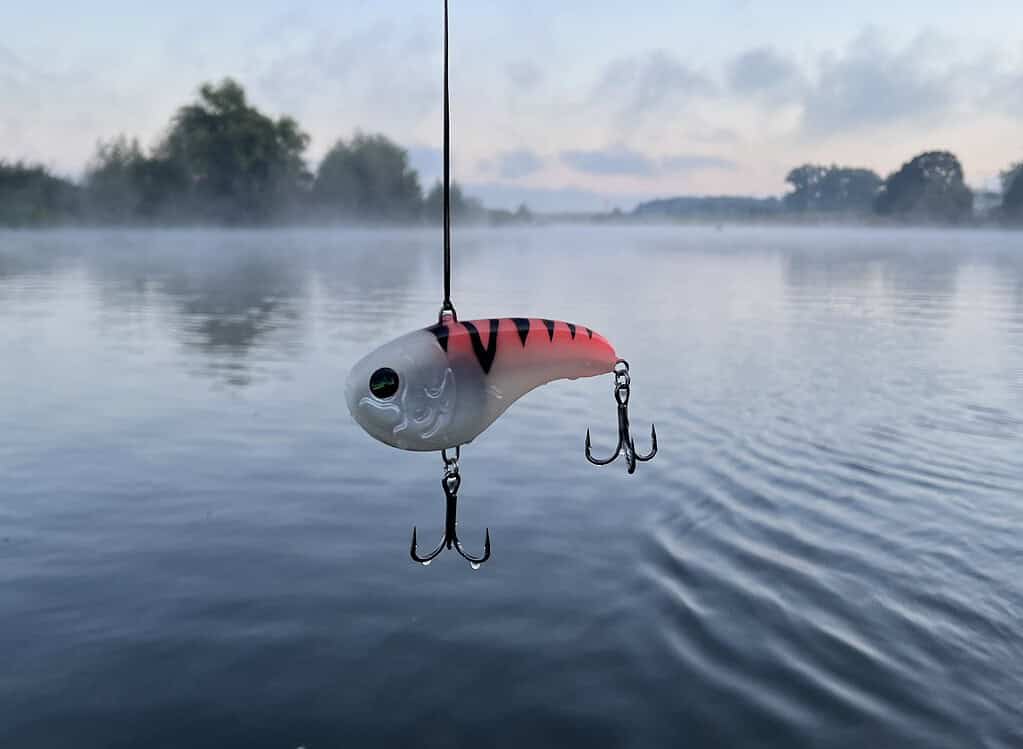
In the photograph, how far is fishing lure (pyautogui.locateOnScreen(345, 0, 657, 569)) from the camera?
394cm

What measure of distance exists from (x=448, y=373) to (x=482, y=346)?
0.17 meters

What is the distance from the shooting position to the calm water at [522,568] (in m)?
5.47

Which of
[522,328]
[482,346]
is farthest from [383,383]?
[522,328]

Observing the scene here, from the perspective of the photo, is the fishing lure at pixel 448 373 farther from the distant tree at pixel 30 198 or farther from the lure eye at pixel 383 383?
the distant tree at pixel 30 198

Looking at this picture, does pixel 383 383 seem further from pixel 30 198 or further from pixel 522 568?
pixel 30 198

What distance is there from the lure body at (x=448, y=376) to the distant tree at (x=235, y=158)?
124020 mm

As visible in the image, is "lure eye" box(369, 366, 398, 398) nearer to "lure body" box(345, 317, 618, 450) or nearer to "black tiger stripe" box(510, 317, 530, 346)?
"lure body" box(345, 317, 618, 450)

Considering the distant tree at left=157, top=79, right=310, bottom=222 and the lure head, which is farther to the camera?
the distant tree at left=157, top=79, right=310, bottom=222

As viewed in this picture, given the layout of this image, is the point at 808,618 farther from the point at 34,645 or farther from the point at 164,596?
the point at 34,645

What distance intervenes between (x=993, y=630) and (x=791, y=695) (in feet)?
6.05

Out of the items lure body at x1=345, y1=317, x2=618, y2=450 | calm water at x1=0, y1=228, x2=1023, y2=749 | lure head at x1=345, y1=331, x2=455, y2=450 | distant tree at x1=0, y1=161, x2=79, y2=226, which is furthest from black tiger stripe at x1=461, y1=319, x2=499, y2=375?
distant tree at x1=0, y1=161, x2=79, y2=226

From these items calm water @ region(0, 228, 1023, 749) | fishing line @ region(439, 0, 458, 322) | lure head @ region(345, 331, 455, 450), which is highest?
fishing line @ region(439, 0, 458, 322)

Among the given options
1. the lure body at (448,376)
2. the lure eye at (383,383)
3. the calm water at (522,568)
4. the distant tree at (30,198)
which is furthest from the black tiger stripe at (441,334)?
the distant tree at (30,198)

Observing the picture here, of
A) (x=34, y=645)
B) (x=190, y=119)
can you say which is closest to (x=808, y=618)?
(x=34, y=645)
